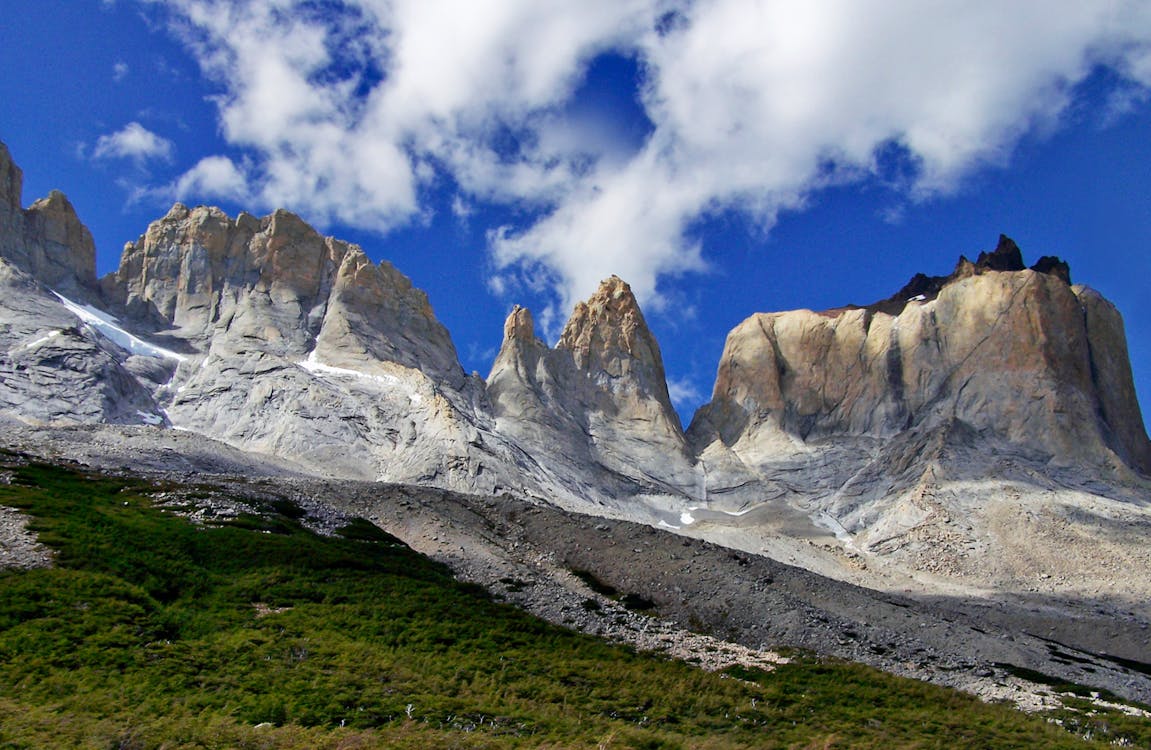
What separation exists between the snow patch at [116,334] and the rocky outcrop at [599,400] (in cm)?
4499

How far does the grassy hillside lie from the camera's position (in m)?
23.3

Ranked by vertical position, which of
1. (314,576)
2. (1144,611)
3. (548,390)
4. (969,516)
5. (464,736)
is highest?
(548,390)

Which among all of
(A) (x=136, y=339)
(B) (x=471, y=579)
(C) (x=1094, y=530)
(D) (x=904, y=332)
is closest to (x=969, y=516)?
(C) (x=1094, y=530)

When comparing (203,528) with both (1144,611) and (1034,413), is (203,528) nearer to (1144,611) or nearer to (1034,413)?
(1144,611)

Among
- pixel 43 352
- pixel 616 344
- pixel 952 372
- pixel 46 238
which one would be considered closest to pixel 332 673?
pixel 43 352

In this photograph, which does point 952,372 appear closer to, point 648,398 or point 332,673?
point 648,398

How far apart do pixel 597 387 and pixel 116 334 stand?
70.2 meters

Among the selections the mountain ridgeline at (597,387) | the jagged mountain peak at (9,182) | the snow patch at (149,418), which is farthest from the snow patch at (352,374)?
the jagged mountain peak at (9,182)

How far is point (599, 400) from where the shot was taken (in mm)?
148125

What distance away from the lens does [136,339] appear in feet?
424

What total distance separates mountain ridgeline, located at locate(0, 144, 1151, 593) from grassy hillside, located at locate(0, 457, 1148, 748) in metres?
54.5

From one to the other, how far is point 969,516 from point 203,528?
3298 inches

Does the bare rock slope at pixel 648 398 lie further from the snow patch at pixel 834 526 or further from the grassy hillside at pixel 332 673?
the grassy hillside at pixel 332 673

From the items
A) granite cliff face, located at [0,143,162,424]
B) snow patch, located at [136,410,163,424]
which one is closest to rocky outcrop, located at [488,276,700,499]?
snow patch, located at [136,410,163,424]
